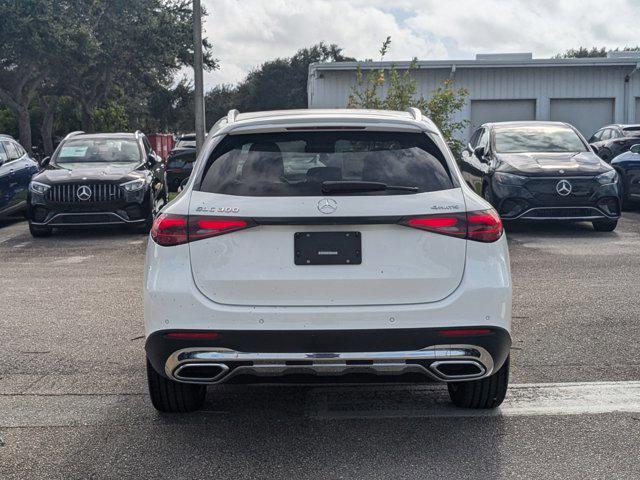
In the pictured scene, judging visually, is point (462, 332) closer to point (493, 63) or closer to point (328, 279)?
point (328, 279)

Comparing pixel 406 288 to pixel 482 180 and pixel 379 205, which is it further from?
pixel 482 180

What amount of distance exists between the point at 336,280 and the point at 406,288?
33 centimetres

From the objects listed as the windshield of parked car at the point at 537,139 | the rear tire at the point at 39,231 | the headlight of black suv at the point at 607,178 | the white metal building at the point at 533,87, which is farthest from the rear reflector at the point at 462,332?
the white metal building at the point at 533,87

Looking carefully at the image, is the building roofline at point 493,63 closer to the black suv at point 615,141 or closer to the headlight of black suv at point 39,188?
the black suv at point 615,141

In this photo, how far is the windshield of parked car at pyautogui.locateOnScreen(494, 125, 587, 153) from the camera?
1364 cm

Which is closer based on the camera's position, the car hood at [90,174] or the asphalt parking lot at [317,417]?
the asphalt parking lot at [317,417]

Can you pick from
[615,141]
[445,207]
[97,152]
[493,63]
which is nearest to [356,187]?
[445,207]


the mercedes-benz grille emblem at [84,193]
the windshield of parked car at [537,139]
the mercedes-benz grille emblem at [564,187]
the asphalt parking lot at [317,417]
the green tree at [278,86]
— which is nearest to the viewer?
the asphalt parking lot at [317,417]

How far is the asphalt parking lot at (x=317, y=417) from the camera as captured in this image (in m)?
4.03

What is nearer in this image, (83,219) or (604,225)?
(83,219)

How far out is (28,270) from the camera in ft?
33.3

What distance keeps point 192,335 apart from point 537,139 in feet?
35.1

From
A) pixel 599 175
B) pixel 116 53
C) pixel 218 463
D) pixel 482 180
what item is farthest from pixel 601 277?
pixel 116 53

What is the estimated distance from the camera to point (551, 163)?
41.8 feet
